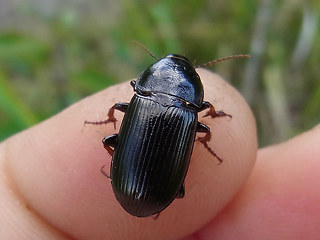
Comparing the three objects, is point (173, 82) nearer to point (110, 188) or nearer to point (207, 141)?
point (207, 141)

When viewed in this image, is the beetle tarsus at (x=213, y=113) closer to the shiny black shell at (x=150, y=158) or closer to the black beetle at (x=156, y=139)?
the black beetle at (x=156, y=139)

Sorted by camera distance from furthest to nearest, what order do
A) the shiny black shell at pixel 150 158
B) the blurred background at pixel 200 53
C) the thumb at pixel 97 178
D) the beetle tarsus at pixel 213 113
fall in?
the blurred background at pixel 200 53, the thumb at pixel 97 178, the beetle tarsus at pixel 213 113, the shiny black shell at pixel 150 158

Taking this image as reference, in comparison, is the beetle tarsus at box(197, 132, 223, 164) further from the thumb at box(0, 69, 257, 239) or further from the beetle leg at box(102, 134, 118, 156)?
the beetle leg at box(102, 134, 118, 156)

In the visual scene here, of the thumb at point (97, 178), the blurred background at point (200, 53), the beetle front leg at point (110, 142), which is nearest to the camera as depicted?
the beetle front leg at point (110, 142)

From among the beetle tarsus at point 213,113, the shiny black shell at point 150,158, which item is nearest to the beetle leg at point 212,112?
the beetle tarsus at point 213,113

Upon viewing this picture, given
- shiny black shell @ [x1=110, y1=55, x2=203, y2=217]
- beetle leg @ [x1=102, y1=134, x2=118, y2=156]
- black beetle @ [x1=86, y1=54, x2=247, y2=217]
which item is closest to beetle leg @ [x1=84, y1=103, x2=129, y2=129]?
black beetle @ [x1=86, y1=54, x2=247, y2=217]

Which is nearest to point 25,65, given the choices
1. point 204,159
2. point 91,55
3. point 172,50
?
point 91,55

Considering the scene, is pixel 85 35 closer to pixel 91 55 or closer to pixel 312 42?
pixel 91 55
